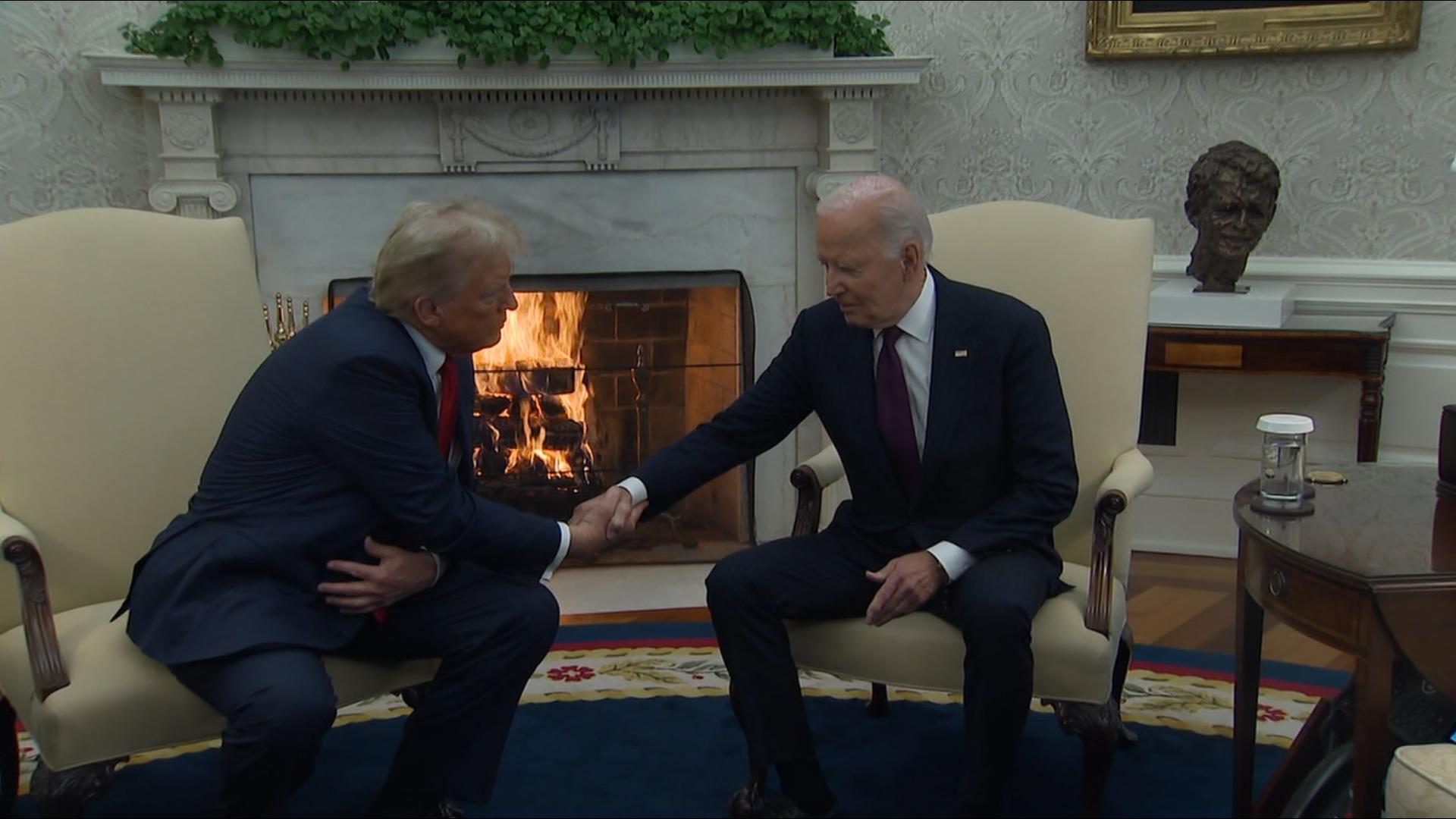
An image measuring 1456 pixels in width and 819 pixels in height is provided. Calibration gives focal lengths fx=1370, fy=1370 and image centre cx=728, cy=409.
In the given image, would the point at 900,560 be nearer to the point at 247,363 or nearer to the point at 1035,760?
the point at 1035,760

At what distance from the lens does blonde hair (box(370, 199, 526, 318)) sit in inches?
87.2

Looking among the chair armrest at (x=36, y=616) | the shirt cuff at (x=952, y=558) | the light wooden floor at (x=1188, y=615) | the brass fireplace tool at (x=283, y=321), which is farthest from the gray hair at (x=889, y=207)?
the brass fireplace tool at (x=283, y=321)

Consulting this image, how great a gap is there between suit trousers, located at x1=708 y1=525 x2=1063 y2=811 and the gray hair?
0.55 metres

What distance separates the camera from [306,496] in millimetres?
2221

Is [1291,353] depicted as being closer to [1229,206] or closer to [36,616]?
[1229,206]

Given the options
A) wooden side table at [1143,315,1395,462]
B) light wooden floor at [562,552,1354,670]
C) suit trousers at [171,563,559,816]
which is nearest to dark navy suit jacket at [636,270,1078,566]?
suit trousers at [171,563,559,816]

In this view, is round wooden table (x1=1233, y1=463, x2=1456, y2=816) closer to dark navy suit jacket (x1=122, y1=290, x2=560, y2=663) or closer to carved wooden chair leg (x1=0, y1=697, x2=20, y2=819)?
dark navy suit jacket (x1=122, y1=290, x2=560, y2=663)

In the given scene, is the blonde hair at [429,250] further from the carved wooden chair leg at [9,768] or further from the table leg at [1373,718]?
the table leg at [1373,718]

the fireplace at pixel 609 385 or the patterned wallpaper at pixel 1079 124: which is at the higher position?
the patterned wallpaper at pixel 1079 124

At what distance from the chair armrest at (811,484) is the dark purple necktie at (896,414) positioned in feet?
0.76

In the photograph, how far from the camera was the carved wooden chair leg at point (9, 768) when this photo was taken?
2551 millimetres

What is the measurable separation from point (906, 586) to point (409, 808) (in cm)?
94

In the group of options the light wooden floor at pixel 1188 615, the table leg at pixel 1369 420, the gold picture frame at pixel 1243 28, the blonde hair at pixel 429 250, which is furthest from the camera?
the gold picture frame at pixel 1243 28

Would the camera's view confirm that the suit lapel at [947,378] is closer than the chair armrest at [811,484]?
Yes
